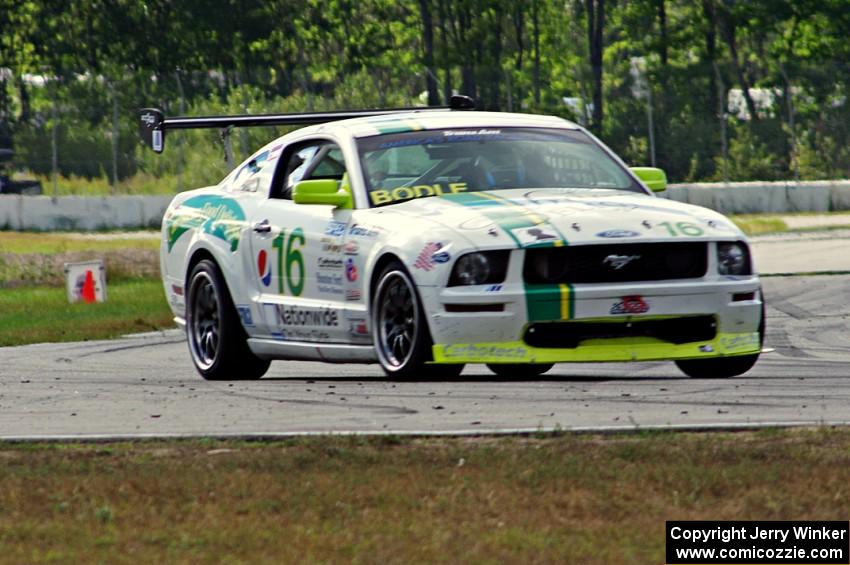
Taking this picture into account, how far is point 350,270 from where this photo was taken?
33.2ft

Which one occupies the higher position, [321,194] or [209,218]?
[321,194]

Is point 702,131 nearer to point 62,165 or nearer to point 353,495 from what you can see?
point 62,165

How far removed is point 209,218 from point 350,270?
1.98m

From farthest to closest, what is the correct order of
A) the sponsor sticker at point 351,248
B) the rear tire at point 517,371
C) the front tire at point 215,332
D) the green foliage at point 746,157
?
the green foliage at point 746,157, the front tire at point 215,332, the rear tire at point 517,371, the sponsor sticker at point 351,248

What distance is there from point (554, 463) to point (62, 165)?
28.1 m

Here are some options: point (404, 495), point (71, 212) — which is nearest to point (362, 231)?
point (404, 495)

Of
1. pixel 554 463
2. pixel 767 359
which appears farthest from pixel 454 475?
pixel 767 359

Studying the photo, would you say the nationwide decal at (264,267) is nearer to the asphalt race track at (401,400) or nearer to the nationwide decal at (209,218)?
the nationwide decal at (209,218)

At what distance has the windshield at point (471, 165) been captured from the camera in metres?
10.4

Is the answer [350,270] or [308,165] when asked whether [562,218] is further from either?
[308,165]

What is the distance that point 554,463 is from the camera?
699 centimetres

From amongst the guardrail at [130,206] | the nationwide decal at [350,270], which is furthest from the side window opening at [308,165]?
the guardrail at [130,206]

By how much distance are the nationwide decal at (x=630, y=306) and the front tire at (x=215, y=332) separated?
115 inches

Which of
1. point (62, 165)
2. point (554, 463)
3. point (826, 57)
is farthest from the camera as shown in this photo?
point (826, 57)
